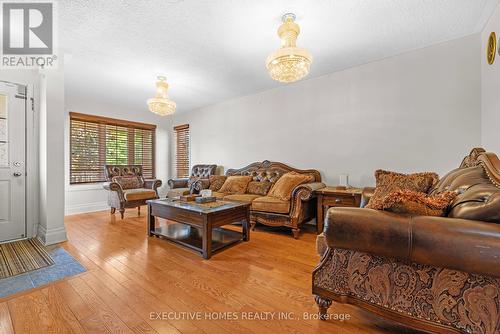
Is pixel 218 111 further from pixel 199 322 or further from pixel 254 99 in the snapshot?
pixel 199 322

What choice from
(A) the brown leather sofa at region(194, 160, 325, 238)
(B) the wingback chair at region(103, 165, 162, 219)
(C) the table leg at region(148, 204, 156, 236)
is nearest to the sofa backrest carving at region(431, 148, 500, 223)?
(A) the brown leather sofa at region(194, 160, 325, 238)

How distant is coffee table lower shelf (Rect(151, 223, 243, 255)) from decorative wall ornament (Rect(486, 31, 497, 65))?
129 inches

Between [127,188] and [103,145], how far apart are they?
1.32 m

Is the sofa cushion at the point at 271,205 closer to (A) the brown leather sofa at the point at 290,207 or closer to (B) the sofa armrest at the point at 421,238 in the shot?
(A) the brown leather sofa at the point at 290,207

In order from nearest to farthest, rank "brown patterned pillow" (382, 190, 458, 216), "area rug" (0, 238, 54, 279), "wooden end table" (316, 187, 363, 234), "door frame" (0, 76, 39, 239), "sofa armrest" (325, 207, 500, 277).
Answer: "sofa armrest" (325, 207, 500, 277), "brown patterned pillow" (382, 190, 458, 216), "area rug" (0, 238, 54, 279), "wooden end table" (316, 187, 363, 234), "door frame" (0, 76, 39, 239)

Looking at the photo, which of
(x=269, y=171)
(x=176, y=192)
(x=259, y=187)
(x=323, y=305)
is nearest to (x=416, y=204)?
(x=323, y=305)

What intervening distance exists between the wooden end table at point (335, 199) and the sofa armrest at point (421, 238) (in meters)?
1.79

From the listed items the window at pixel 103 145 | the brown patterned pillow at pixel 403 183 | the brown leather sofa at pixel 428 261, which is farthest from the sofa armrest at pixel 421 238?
the window at pixel 103 145

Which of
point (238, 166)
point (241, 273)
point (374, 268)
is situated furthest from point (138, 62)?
point (374, 268)

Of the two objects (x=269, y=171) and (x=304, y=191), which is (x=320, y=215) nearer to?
(x=304, y=191)

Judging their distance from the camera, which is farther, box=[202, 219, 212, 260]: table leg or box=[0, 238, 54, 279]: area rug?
box=[202, 219, 212, 260]: table leg

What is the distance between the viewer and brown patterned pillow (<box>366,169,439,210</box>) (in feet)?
7.07

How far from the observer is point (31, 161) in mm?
3006
